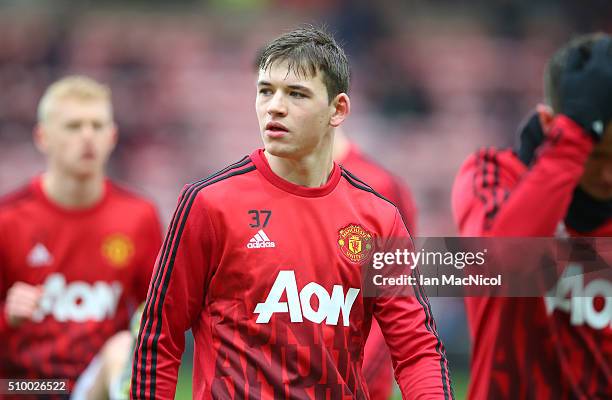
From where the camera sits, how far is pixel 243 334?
3.41 m

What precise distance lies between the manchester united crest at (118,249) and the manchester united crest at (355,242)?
125 inches

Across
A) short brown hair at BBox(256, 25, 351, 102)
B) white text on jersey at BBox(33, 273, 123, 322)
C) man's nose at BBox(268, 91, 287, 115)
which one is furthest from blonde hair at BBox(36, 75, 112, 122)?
man's nose at BBox(268, 91, 287, 115)

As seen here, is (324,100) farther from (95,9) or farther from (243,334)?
(95,9)

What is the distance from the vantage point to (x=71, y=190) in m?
6.54

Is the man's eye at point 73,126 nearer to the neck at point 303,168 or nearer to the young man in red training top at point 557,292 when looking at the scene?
the young man in red training top at point 557,292

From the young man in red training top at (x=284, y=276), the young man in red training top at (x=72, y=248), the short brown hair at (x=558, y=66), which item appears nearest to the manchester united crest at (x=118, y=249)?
the young man in red training top at (x=72, y=248)

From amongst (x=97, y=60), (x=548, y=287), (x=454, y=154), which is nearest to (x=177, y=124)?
(x=97, y=60)

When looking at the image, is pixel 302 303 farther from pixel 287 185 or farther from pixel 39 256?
pixel 39 256

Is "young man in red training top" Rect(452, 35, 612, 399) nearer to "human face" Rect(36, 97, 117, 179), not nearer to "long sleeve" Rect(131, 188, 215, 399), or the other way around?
"long sleeve" Rect(131, 188, 215, 399)

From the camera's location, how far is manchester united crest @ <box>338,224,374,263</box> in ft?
11.7

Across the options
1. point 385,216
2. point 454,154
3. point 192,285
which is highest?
point 454,154

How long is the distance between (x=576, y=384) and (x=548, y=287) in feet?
1.41

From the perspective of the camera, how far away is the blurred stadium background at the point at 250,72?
14.4 meters

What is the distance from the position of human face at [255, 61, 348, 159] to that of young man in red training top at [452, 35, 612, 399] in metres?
1.09
